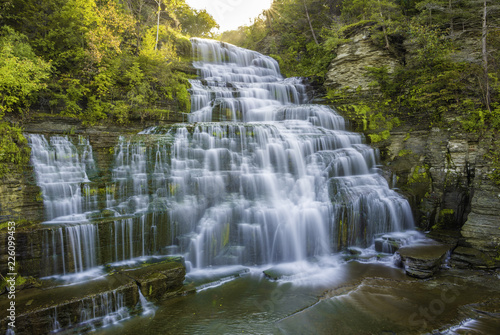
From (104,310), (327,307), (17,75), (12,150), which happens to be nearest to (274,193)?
(327,307)

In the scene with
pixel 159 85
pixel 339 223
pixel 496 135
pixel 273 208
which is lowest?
pixel 339 223

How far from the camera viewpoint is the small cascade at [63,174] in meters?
7.31

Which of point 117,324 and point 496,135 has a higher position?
point 496,135

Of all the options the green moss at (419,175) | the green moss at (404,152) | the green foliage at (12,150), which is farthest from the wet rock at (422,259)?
the green foliage at (12,150)

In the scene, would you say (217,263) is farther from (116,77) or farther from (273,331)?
(116,77)

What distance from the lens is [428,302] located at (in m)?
6.05

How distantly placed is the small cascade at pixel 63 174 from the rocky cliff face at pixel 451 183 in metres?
11.4

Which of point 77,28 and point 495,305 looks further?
point 77,28

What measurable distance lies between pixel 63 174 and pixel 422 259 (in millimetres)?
10774

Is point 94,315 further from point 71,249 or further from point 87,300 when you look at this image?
point 71,249

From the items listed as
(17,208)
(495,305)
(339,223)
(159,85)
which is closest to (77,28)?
(159,85)

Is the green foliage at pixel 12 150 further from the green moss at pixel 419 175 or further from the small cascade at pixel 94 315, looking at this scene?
the green moss at pixel 419 175

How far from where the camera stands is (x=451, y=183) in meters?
10.3

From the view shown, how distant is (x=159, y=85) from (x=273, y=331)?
12034mm
